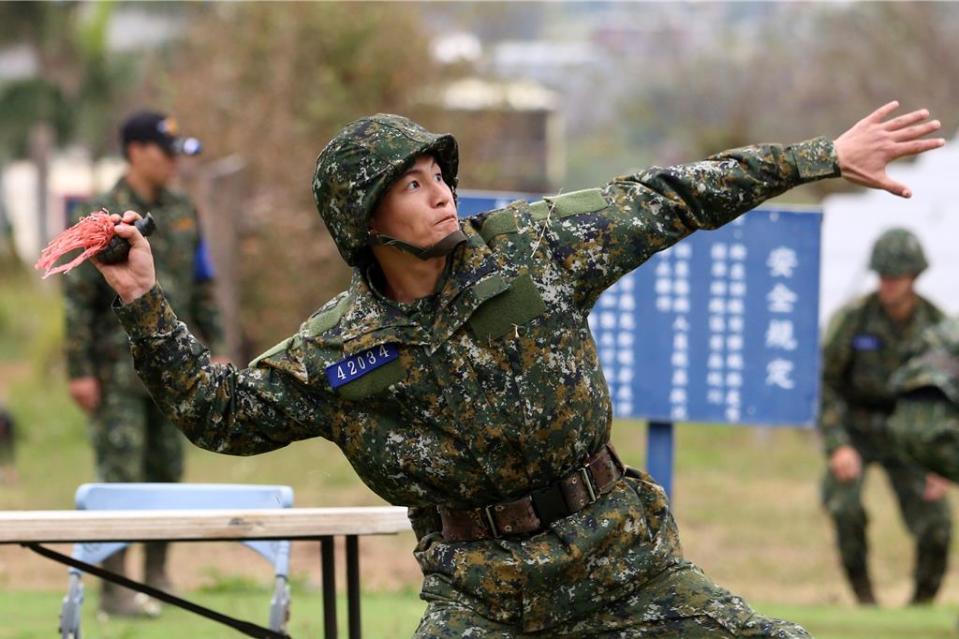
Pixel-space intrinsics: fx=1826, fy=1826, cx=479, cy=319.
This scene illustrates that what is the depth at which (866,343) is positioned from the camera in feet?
35.1

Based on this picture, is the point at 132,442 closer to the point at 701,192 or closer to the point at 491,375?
the point at 491,375

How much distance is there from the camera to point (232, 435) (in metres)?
4.67

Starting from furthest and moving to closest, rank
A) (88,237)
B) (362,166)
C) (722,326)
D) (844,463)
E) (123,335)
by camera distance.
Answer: (844,463), (123,335), (722,326), (362,166), (88,237)

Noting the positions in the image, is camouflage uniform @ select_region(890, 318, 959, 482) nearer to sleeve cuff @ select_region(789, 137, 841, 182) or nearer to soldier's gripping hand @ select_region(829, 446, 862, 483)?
sleeve cuff @ select_region(789, 137, 841, 182)

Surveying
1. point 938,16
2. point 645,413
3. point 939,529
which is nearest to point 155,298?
point 645,413

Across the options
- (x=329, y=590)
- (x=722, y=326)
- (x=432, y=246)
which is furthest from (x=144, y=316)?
(x=722, y=326)

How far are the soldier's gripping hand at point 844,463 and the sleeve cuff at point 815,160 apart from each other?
6.21 m

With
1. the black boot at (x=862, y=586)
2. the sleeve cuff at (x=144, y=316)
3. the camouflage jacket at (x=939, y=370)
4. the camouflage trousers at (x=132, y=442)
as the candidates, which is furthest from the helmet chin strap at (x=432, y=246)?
the black boot at (x=862, y=586)

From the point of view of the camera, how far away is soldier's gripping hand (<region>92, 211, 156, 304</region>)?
451cm

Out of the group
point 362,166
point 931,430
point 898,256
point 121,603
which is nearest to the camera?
point 362,166

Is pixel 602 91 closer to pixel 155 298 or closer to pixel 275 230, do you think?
pixel 275 230

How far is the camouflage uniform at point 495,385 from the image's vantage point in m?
4.54

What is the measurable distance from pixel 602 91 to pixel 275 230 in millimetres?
49335

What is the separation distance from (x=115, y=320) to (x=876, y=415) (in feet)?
15.6
